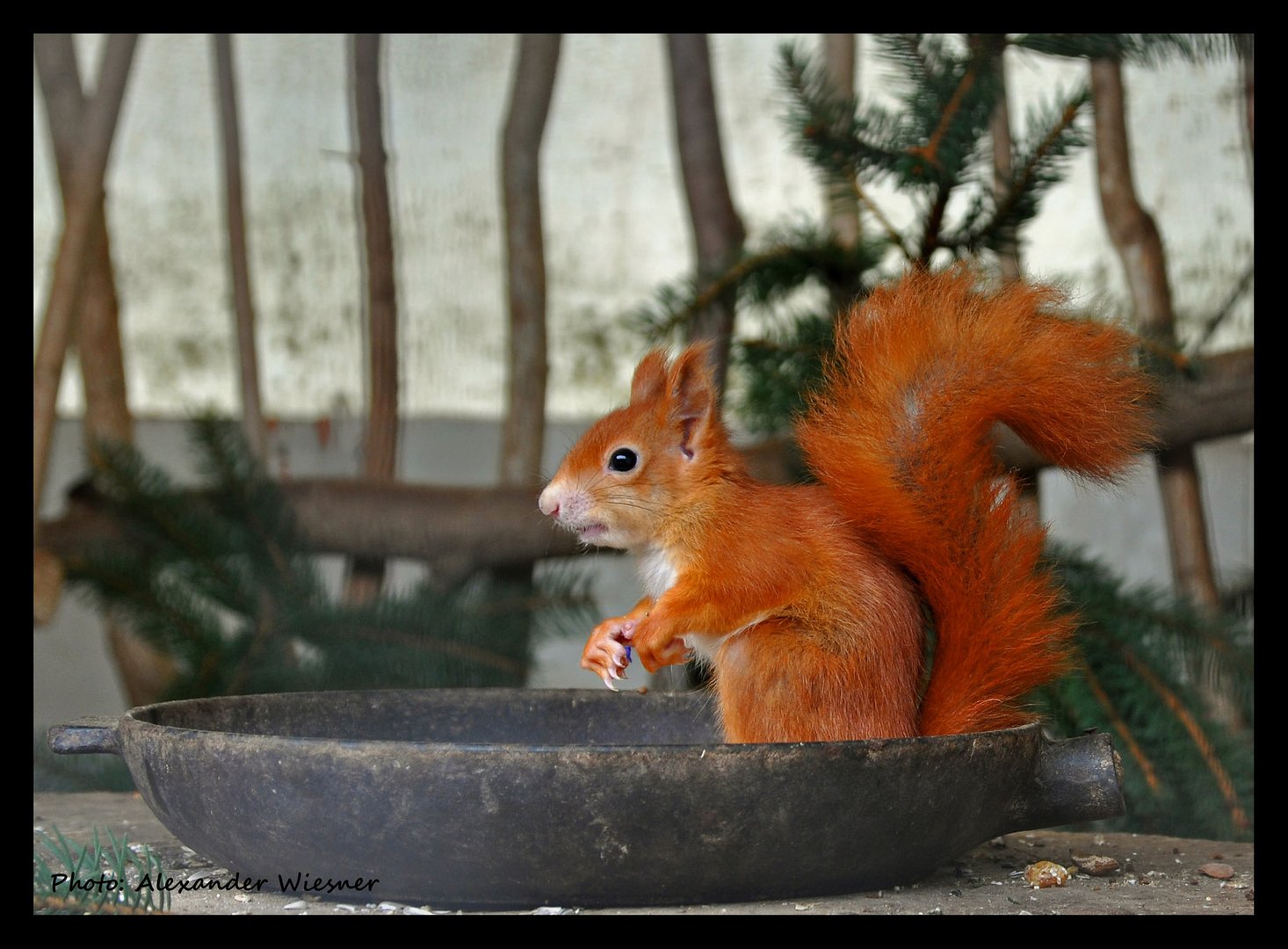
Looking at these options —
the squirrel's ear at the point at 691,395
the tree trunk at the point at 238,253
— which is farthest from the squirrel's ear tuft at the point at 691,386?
the tree trunk at the point at 238,253

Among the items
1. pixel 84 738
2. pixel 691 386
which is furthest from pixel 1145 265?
pixel 84 738

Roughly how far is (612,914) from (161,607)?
931 mm

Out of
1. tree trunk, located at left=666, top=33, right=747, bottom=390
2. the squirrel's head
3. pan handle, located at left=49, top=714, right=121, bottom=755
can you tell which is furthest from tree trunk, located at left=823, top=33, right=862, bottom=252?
pan handle, located at left=49, top=714, right=121, bottom=755

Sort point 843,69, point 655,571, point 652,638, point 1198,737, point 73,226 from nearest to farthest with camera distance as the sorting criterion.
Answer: point 652,638 → point 655,571 → point 1198,737 → point 73,226 → point 843,69

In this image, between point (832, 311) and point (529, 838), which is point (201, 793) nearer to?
point (529, 838)

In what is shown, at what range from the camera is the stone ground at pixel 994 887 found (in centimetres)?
83

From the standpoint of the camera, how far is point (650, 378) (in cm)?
105

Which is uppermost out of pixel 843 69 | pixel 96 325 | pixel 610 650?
pixel 843 69

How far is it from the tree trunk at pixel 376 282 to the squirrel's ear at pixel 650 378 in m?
0.92

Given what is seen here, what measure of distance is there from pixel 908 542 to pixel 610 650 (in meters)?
0.22

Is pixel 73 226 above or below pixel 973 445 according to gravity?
above

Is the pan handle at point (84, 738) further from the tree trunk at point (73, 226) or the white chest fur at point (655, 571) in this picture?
the tree trunk at point (73, 226)

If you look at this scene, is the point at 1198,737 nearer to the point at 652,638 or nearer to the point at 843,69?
the point at 652,638

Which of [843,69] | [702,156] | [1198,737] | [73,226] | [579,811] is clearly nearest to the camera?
[579,811]
